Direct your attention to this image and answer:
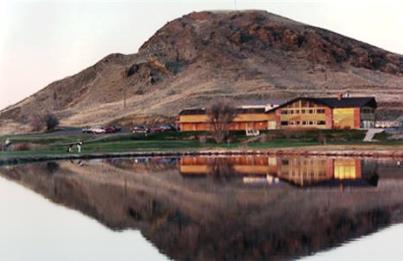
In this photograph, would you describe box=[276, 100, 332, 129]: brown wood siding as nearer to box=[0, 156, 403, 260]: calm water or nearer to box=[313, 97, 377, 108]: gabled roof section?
box=[313, 97, 377, 108]: gabled roof section

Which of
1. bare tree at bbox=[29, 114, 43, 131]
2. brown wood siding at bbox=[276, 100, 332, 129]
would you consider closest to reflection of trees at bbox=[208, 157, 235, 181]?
brown wood siding at bbox=[276, 100, 332, 129]

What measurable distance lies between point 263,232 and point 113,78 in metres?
176

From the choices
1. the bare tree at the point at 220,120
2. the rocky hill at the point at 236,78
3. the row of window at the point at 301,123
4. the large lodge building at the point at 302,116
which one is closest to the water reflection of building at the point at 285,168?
the bare tree at the point at 220,120

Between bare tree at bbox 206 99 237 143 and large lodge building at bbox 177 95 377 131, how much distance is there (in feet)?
12.5

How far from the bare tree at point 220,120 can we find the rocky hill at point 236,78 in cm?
3962

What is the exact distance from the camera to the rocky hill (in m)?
145

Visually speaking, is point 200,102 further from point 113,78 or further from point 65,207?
point 65,207

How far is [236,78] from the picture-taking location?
550ft

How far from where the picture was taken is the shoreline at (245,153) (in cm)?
6450

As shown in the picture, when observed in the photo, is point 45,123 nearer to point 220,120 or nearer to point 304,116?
point 220,120

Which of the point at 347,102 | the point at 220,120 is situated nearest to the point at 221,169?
the point at 220,120

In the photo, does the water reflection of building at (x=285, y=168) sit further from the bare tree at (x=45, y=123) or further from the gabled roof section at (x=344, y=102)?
the bare tree at (x=45, y=123)

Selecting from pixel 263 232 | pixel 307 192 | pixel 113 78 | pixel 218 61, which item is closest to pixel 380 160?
pixel 307 192

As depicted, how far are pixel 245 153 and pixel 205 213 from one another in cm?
4014
